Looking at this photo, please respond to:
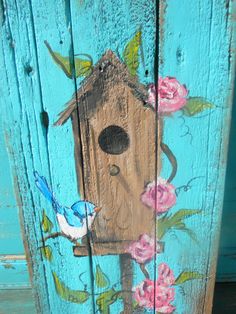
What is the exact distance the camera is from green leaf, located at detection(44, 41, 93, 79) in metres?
1.05

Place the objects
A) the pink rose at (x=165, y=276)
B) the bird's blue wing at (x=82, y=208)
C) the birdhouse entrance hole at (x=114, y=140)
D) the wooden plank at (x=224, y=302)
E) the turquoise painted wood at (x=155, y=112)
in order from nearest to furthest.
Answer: the turquoise painted wood at (x=155, y=112), the birdhouse entrance hole at (x=114, y=140), the bird's blue wing at (x=82, y=208), the pink rose at (x=165, y=276), the wooden plank at (x=224, y=302)

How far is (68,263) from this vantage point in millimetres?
1354

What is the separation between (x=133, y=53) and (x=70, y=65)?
0.14 m

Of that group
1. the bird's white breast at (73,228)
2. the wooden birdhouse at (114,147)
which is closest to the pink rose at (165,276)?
the wooden birdhouse at (114,147)

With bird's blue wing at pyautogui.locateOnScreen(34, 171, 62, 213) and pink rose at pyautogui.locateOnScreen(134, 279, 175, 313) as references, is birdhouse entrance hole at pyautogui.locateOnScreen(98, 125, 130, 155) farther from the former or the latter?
pink rose at pyautogui.locateOnScreen(134, 279, 175, 313)

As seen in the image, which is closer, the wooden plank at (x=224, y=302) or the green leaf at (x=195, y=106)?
the green leaf at (x=195, y=106)

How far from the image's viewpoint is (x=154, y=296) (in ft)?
4.66

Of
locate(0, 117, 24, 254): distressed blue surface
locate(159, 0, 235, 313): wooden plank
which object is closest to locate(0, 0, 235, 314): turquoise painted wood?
locate(159, 0, 235, 313): wooden plank

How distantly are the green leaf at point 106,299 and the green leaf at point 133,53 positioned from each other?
0.68 m

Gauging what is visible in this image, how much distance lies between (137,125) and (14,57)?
0.32m

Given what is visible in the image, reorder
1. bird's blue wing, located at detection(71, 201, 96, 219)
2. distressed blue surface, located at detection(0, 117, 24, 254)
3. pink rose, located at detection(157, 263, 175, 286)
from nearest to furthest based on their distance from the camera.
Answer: bird's blue wing, located at detection(71, 201, 96, 219)
pink rose, located at detection(157, 263, 175, 286)
distressed blue surface, located at detection(0, 117, 24, 254)

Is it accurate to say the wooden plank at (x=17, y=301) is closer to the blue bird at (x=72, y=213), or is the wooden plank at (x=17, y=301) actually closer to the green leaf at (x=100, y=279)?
the green leaf at (x=100, y=279)

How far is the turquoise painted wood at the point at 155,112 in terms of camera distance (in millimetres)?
1017

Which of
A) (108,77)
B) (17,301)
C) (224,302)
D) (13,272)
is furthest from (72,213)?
(224,302)
